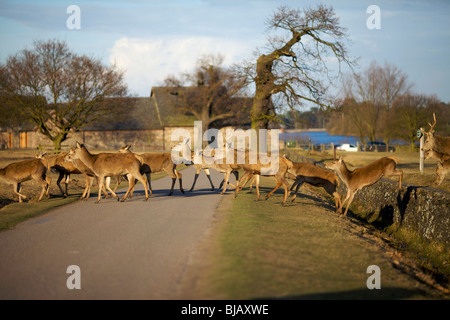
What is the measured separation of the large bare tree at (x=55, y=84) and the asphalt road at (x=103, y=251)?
119 feet

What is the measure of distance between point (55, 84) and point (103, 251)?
4228 centimetres

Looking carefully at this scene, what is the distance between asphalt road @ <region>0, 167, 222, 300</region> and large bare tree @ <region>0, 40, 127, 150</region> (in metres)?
36.2

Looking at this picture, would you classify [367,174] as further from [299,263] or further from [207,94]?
[207,94]

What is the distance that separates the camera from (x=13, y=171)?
15.2 metres

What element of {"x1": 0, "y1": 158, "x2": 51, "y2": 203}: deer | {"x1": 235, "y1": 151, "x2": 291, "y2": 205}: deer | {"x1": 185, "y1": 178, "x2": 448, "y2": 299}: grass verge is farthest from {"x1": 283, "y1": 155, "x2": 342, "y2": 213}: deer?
{"x1": 0, "y1": 158, "x2": 51, "y2": 203}: deer

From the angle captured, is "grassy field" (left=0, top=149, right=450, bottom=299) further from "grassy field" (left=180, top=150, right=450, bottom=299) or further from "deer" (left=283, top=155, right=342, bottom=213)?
"deer" (left=283, top=155, right=342, bottom=213)

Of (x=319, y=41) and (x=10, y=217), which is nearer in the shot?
(x=10, y=217)

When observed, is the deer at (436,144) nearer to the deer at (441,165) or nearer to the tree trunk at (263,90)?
the deer at (441,165)

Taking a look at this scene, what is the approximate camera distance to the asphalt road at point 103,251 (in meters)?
6.05

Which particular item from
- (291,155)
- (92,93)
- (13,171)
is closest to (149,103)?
(92,93)

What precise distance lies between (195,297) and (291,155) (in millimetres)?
34174

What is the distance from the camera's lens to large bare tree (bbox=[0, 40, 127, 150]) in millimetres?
45000

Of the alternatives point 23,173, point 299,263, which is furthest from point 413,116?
point 299,263
